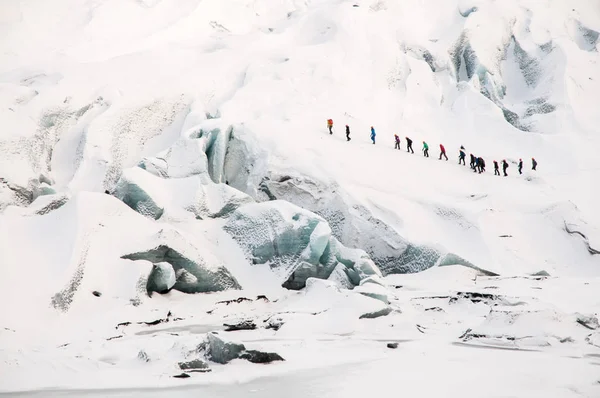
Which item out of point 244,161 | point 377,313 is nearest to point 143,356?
point 377,313

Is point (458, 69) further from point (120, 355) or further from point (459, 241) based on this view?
point (120, 355)

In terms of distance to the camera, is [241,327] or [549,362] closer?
[549,362]

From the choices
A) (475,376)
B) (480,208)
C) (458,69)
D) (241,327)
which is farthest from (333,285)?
(458,69)

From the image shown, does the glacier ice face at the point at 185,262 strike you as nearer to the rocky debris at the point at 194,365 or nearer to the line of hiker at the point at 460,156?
the rocky debris at the point at 194,365

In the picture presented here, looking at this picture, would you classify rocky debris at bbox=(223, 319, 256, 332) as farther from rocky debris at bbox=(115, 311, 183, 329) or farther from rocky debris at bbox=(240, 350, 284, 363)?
rocky debris at bbox=(240, 350, 284, 363)

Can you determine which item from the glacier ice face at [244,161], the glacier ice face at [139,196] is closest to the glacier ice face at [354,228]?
the glacier ice face at [244,161]

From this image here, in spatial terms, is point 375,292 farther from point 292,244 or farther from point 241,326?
point 292,244
